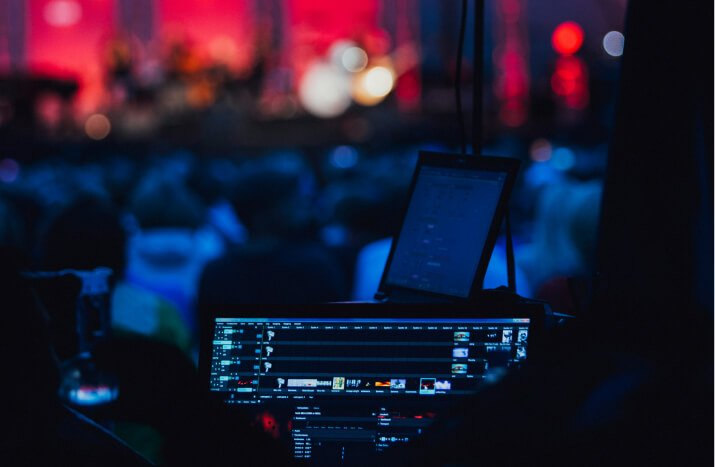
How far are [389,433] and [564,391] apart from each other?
26.1 inches

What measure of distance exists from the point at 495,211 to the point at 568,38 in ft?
51.0

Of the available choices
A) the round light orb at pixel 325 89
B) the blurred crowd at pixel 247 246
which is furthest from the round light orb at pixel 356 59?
the blurred crowd at pixel 247 246

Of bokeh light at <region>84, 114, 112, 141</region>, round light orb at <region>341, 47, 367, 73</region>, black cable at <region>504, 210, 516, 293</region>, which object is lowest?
black cable at <region>504, 210, 516, 293</region>

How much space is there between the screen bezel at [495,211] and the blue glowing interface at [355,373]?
0.31 feet

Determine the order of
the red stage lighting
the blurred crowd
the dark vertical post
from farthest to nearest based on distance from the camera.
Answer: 1. the red stage lighting
2. the blurred crowd
3. the dark vertical post

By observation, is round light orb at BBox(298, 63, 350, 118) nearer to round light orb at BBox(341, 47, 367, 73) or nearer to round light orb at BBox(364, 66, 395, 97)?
round light orb at BBox(341, 47, 367, 73)

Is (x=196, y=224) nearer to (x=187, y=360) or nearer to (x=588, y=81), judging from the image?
(x=187, y=360)

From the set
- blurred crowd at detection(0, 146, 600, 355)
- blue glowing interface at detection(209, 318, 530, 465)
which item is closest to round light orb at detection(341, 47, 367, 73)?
blurred crowd at detection(0, 146, 600, 355)

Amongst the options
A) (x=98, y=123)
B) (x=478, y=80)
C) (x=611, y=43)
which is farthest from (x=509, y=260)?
(x=611, y=43)

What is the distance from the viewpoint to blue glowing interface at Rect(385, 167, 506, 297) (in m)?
1.45

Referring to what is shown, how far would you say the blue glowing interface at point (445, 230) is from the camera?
4.76ft

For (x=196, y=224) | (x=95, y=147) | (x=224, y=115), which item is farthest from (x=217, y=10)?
(x=196, y=224)

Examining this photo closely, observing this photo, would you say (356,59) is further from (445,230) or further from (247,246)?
(445,230)

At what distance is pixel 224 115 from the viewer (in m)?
14.7
